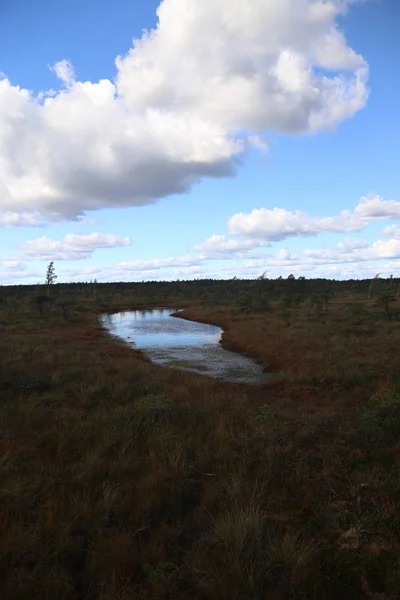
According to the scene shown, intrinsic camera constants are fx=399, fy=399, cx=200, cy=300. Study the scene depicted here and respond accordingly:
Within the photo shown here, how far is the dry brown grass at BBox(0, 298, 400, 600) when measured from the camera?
12.8 ft

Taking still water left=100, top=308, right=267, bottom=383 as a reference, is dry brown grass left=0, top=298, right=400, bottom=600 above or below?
above

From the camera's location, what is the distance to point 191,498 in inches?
216

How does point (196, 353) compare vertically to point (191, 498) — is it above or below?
below

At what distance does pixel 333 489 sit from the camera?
5.54 metres

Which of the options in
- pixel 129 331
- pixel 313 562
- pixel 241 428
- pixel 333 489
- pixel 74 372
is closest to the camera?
pixel 313 562

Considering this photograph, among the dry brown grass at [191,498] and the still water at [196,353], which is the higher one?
the dry brown grass at [191,498]

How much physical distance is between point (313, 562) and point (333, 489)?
1591 millimetres

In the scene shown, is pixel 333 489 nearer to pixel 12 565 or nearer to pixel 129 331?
pixel 12 565

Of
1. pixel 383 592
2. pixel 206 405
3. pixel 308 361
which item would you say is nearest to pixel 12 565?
pixel 383 592

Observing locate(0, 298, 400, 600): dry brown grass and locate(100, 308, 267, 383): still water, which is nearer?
locate(0, 298, 400, 600): dry brown grass

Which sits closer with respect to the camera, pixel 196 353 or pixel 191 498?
pixel 191 498

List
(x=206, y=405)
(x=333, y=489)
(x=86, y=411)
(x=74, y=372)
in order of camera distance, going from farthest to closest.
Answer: (x=74, y=372), (x=206, y=405), (x=86, y=411), (x=333, y=489)

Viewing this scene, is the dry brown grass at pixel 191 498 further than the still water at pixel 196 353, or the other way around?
the still water at pixel 196 353

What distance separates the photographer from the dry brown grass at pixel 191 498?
3910mm
